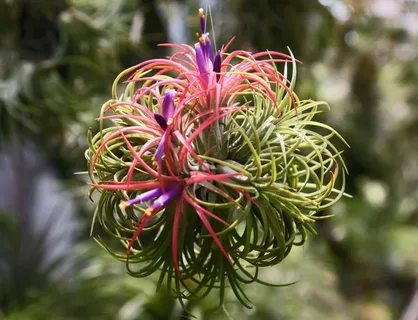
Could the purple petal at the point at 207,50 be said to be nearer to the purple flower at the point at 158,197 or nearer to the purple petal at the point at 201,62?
the purple petal at the point at 201,62

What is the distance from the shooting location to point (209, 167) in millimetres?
418

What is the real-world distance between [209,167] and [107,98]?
33.7 inches

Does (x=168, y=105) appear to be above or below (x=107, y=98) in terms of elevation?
above

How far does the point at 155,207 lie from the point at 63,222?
159cm

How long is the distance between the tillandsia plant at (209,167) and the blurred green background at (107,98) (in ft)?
0.52

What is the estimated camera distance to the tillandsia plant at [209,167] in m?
0.41

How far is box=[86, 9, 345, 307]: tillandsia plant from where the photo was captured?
0.41 meters

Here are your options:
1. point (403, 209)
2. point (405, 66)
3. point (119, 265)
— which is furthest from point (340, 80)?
point (119, 265)

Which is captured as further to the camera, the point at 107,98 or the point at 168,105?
the point at 107,98

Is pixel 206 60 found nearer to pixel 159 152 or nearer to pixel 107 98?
pixel 159 152

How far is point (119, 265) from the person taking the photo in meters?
1.48

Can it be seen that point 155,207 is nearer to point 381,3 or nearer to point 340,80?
point 381,3

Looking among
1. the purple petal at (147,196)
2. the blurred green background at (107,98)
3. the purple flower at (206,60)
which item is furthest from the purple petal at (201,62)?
the blurred green background at (107,98)

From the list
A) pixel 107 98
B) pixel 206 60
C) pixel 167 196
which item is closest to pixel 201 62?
pixel 206 60
